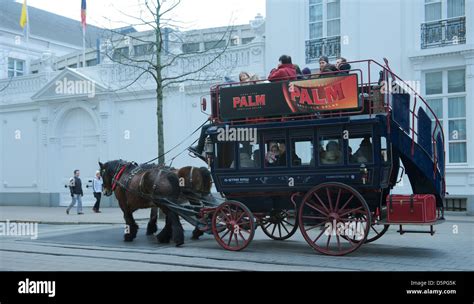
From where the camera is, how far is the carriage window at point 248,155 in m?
10.6

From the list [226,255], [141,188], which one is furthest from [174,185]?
[226,255]

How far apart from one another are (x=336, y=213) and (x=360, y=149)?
119 centimetres

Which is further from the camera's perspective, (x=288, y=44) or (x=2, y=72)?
(x=2, y=72)

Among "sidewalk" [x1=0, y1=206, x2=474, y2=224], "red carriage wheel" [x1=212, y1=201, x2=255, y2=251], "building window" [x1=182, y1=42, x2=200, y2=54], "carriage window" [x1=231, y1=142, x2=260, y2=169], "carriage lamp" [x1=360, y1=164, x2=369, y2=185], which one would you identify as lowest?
"sidewalk" [x1=0, y1=206, x2=474, y2=224]

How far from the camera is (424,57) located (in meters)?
18.2

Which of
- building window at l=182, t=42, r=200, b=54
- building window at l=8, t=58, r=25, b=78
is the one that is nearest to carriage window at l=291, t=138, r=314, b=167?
building window at l=182, t=42, r=200, b=54

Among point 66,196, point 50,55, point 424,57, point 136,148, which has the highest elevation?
point 50,55

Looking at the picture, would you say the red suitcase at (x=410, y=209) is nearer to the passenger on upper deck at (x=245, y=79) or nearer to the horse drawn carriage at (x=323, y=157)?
the horse drawn carriage at (x=323, y=157)

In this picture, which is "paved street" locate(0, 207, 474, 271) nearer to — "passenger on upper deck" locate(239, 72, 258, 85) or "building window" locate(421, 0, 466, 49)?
"passenger on upper deck" locate(239, 72, 258, 85)

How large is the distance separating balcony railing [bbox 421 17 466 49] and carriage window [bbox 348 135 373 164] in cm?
979

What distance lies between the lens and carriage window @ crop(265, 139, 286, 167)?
410 inches
